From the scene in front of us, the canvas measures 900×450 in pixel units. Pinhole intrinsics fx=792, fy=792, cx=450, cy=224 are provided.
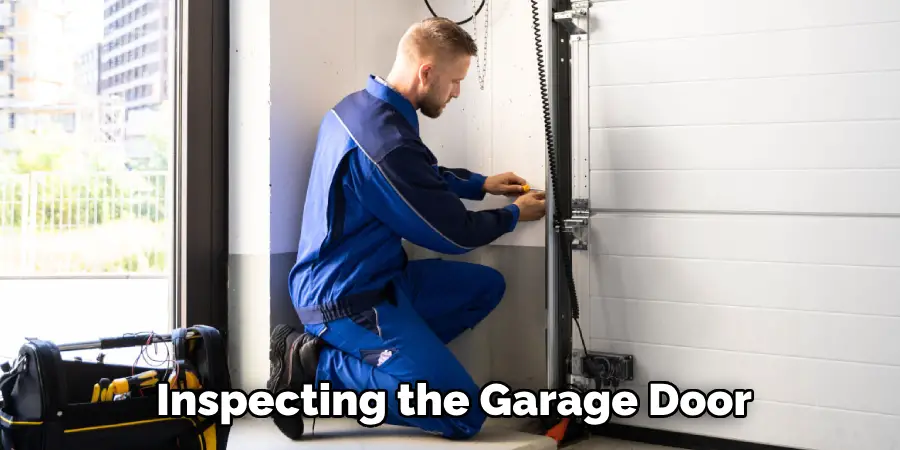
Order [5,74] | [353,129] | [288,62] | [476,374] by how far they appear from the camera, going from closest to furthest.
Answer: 1. [5,74]
2. [353,129]
3. [288,62]
4. [476,374]

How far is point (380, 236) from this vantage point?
278cm

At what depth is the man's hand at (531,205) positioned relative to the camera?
3025 millimetres

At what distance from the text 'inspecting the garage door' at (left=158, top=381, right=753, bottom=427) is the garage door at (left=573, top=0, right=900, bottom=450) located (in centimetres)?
4

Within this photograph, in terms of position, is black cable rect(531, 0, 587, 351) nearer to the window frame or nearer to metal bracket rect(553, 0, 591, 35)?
metal bracket rect(553, 0, 591, 35)

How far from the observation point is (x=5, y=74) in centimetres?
251

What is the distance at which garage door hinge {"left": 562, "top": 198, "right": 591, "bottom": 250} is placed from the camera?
303 centimetres

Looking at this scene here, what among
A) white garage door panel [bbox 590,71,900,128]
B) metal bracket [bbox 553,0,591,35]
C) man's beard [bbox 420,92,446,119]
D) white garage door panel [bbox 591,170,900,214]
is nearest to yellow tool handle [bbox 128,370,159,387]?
man's beard [bbox 420,92,446,119]

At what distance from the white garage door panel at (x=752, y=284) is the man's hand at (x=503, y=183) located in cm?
41

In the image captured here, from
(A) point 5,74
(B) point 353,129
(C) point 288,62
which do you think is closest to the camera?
(A) point 5,74

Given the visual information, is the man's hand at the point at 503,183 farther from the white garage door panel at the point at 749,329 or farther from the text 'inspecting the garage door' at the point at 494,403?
the text 'inspecting the garage door' at the point at 494,403

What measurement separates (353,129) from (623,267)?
3.76 ft

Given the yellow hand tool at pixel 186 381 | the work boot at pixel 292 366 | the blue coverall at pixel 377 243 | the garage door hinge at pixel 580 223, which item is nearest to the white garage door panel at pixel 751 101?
the garage door hinge at pixel 580 223

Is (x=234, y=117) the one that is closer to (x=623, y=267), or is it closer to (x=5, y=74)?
(x=5, y=74)

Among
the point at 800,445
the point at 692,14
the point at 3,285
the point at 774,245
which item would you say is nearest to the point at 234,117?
the point at 3,285
